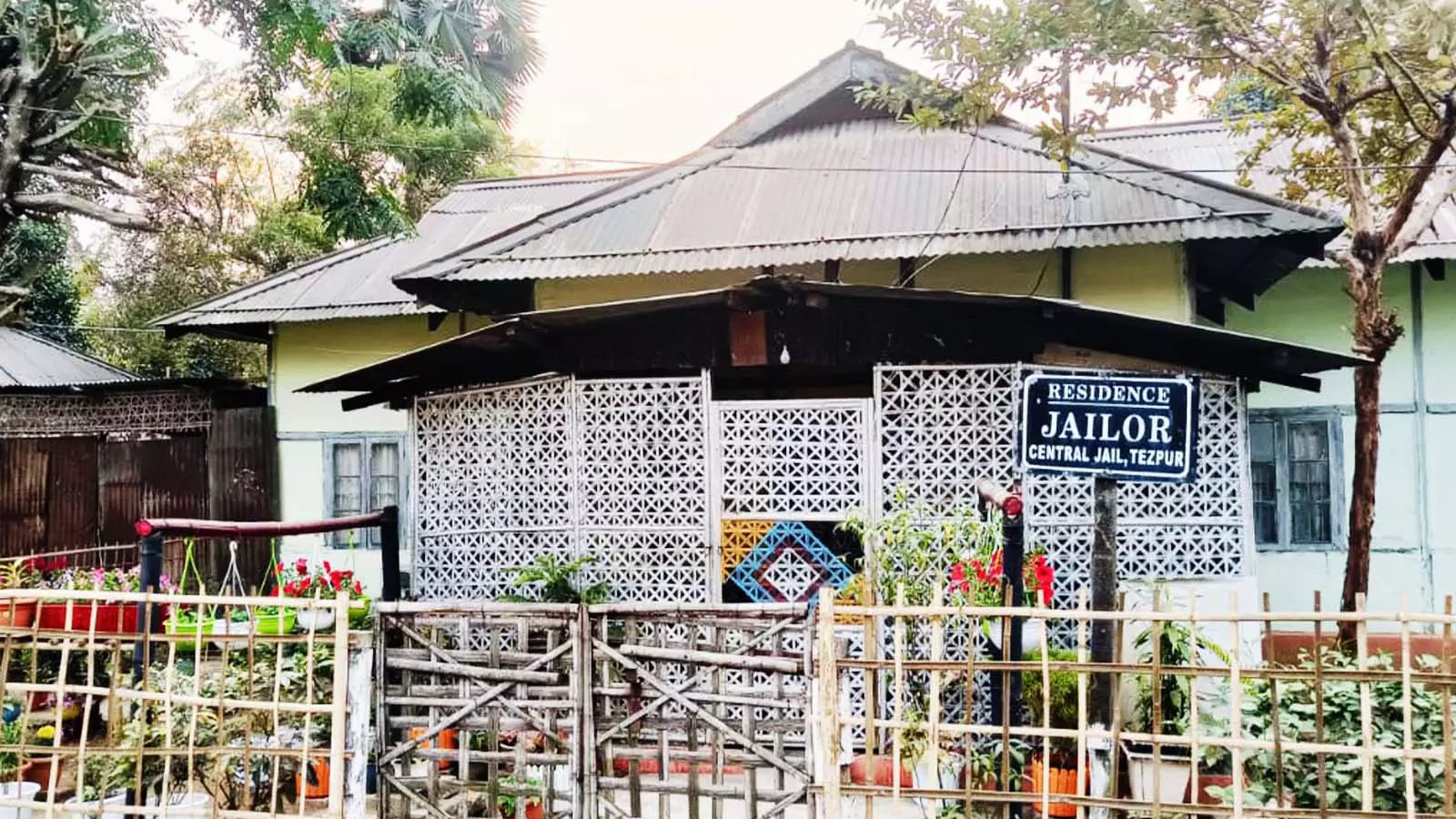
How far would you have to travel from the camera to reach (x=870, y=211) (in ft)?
25.1

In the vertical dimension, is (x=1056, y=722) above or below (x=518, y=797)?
above

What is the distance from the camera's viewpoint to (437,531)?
6.45m

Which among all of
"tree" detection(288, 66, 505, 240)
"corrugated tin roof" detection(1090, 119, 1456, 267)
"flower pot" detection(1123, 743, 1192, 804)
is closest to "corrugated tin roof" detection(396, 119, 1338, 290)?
"corrugated tin roof" detection(1090, 119, 1456, 267)

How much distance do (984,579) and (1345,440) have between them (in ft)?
15.7

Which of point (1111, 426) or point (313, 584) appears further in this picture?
point (313, 584)

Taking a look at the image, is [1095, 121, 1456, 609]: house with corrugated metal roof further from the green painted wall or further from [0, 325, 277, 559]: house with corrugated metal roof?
[0, 325, 277, 559]: house with corrugated metal roof

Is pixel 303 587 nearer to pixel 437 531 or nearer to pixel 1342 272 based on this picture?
pixel 437 531

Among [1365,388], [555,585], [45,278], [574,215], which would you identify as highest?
[45,278]

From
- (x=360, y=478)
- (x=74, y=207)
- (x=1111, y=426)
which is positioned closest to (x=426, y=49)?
(x=74, y=207)

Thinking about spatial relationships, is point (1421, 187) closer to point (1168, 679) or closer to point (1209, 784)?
point (1168, 679)

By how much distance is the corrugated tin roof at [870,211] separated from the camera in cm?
662

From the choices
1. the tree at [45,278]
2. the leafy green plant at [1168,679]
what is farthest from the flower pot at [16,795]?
the tree at [45,278]

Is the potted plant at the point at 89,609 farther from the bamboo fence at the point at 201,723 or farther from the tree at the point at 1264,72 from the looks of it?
the tree at the point at 1264,72

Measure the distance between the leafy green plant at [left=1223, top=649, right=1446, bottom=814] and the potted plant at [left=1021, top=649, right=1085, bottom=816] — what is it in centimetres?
82
